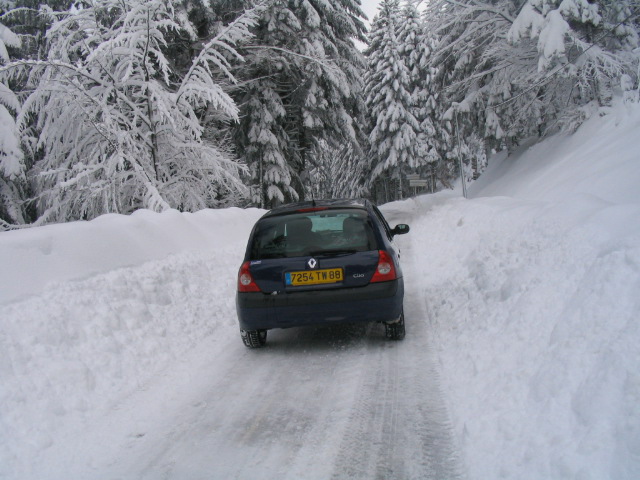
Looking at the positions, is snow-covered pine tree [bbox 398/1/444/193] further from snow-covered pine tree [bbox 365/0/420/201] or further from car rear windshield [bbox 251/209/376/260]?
car rear windshield [bbox 251/209/376/260]

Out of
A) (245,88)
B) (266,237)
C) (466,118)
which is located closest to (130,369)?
(266,237)

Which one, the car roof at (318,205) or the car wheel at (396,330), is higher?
the car roof at (318,205)

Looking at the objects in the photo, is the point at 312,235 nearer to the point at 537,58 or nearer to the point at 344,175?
the point at 537,58

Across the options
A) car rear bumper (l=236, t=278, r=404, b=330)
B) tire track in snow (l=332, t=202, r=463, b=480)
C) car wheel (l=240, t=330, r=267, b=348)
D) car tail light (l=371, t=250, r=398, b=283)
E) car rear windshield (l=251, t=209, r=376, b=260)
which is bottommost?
tire track in snow (l=332, t=202, r=463, b=480)

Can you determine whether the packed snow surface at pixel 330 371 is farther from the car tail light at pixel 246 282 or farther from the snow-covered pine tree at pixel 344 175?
the snow-covered pine tree at pixel 344 175

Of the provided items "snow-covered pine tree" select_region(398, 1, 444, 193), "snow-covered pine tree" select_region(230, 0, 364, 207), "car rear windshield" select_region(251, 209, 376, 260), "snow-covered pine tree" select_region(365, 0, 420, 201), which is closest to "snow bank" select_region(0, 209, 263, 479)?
"car rear windshield" select_region(251, 209, 376, 260)

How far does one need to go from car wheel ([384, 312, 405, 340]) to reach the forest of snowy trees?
259 inches

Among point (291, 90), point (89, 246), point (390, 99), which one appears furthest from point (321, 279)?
point (390, 99)

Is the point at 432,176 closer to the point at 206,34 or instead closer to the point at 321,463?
the point at 206,34

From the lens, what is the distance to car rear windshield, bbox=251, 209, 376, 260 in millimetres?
5191

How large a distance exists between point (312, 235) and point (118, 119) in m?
8.01

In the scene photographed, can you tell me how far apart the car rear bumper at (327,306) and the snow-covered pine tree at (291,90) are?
13.1m

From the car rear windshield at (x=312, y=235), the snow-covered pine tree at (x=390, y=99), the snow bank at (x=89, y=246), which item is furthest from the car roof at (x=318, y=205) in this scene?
the snow-covered pine tree at (x=390, y=99)

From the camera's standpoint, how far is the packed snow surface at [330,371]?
2930mm
